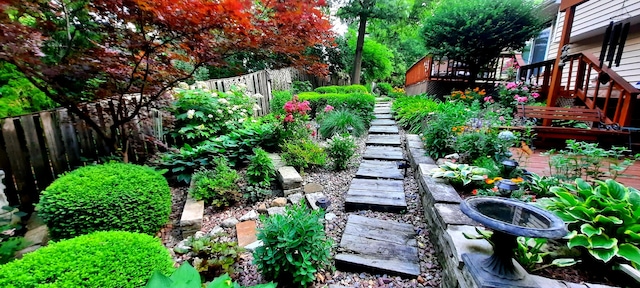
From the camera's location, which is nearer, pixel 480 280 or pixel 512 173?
pixel 480 280

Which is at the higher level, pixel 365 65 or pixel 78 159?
pixel 365 65

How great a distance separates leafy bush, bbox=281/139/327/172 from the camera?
3434 mm

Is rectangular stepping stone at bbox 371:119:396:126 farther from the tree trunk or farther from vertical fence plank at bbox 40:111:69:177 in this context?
the tree trunk

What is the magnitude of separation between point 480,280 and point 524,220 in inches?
14.8

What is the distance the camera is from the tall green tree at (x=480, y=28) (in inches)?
261

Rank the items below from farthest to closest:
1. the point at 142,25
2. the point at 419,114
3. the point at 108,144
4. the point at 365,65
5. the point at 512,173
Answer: the point at 365,65 < the point at 419,114 < the point at 108,144 < the point at 512,173 < the point at 142,25

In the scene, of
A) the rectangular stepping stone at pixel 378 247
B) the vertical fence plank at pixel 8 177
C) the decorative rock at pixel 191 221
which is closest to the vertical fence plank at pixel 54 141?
the vertical fence plank at pixel 8 177

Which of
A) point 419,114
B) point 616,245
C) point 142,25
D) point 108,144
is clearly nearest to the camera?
point 616,245

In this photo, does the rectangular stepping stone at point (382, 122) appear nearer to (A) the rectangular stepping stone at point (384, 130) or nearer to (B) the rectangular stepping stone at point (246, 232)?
(A) the rectangular stepping stone at point (384, 130)

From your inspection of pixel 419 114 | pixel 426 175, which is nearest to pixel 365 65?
pixel 419 114

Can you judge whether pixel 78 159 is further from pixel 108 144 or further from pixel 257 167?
pixel 257 167

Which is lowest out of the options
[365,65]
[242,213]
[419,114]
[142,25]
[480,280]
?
[242,213]

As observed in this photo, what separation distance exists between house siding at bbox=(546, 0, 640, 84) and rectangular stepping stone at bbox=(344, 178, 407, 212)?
5168 mm

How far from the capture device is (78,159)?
281 centimetres
